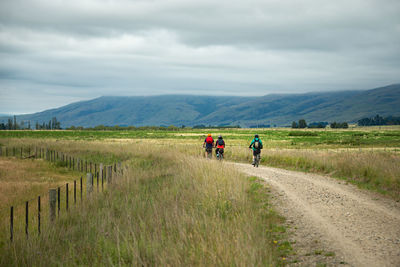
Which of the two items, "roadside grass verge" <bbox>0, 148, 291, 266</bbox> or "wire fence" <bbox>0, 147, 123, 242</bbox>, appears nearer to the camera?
"roadside grass verge" <bbox>0, 148, 291, 266</bbox>

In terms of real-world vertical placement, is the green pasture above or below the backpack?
below

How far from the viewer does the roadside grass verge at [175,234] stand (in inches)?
285

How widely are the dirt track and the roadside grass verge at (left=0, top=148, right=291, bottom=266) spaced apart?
0.61m

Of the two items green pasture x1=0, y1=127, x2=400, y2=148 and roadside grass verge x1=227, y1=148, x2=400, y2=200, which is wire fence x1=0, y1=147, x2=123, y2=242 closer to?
roadside grass verge x1=227, y1=148, x2=400, y2=200

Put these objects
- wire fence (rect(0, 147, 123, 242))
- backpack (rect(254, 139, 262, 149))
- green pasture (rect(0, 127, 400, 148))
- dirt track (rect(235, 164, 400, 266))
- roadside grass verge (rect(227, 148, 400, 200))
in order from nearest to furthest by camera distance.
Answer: dirt track (rect(235, 164, 400, 266)) → wire fence (rect(0, 147, 123, 242)) → roadside grass verge (rect(227, 148, 400, 200)) → backpack (rect(254, 139, 262, 149)) → green pasture (rect(0, 127, 400, 148))

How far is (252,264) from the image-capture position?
614 centimetres

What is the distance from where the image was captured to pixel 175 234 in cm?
889

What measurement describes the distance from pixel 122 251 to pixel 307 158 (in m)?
19.3

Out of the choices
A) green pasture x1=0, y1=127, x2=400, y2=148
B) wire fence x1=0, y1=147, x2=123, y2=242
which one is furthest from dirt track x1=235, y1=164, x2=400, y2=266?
green pasture x1=0, y1=127, x2=400, y2=148

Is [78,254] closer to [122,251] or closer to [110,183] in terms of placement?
[122,251]

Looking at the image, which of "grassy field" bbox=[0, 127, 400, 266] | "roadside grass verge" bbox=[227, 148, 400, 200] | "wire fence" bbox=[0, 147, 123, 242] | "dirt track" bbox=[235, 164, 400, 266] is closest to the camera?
"dirt track" bbox=[235, 164, 400, 266]

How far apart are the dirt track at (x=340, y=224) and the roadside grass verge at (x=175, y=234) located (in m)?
0.61

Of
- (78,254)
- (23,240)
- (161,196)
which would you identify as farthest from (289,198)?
(23,240)

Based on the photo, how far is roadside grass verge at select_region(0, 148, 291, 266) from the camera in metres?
7.23
